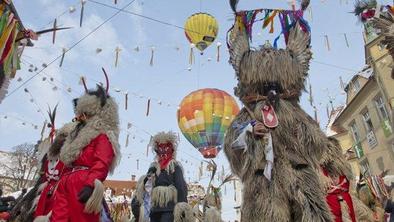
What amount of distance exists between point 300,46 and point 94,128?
240 cm

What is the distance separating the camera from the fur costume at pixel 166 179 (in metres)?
5.51

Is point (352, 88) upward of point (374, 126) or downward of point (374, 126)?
upward

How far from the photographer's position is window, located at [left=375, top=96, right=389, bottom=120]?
70.9 feet

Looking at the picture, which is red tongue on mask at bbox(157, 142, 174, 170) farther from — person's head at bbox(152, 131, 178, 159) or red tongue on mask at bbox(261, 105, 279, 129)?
red tongue on mask at bbox(261, 105, 279, 129)

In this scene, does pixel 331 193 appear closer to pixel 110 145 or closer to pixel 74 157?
pixel 110 145

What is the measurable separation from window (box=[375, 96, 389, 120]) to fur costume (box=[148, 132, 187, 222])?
717 inches

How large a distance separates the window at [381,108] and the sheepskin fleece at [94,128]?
20105mm

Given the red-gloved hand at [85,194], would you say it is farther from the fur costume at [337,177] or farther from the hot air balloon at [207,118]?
the hot air balloon at [207,118]

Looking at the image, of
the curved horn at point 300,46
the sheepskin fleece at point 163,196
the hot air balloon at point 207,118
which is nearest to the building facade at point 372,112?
the hot air balloon at point 207,118

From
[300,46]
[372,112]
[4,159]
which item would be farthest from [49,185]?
[4,159]

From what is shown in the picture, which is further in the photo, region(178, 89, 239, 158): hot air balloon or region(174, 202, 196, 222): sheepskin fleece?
region(178, 89, 239, 158): hot air balloon

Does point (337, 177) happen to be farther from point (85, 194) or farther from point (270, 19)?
point (85, 194)

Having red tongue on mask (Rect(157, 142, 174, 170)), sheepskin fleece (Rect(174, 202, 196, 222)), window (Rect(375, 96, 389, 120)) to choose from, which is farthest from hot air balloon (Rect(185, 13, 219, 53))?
window (Rect(375, 96, 389, 120))

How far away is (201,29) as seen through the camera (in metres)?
13.7
